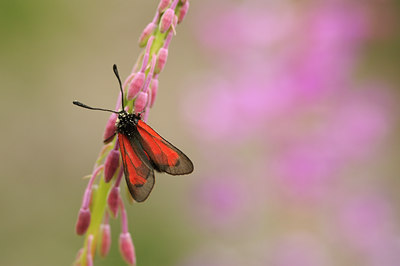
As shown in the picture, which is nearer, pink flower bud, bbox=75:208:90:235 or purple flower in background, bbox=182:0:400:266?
pink flower bud, bbox=75:208:90:235

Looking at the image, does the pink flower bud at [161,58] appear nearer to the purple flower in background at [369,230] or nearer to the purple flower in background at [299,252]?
the purple flower in background at [299,252]

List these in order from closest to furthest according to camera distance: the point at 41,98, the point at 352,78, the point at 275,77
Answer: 1. the point at 275,77
2. the point at 352,78
3. the point at 41,98

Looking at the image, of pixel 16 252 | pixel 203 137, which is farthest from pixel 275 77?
pixel 16 252

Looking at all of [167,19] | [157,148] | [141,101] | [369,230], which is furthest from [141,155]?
[369,230]

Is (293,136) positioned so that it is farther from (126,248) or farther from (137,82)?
(137,82)

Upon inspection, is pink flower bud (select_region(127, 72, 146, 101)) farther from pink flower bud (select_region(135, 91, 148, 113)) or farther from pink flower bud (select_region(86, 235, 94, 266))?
pink flower bud (select_region(86, 235, 94, 266))

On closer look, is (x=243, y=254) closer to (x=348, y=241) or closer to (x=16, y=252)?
(x=348, y=241)

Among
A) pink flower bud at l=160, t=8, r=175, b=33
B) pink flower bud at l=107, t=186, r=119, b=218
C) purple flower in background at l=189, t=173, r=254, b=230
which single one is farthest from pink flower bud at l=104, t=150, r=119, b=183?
purple flower in background at l=189, t=173, r=254, b=230
